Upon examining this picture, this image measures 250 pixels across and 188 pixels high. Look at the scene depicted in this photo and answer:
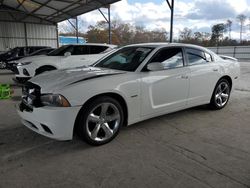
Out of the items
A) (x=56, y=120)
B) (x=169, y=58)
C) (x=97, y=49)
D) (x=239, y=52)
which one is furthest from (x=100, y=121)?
(x=239, y=52)

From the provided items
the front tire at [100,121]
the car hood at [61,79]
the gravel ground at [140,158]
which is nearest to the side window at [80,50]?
the gravel ground at [140,158]

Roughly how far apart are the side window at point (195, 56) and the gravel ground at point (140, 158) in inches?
49.0

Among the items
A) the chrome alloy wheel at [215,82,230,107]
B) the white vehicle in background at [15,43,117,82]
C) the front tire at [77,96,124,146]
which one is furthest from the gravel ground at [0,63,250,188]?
the white vehicle in background at [15,43,117,82]

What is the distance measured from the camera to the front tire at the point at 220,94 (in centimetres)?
→ 516

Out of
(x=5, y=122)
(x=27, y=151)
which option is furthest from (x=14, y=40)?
(x=27, y=151)

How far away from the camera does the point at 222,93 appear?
5.37m

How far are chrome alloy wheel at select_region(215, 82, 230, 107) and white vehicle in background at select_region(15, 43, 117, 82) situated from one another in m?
3.86

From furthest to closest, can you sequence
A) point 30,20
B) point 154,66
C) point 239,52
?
point 239,52
point 30,20
point 154,66

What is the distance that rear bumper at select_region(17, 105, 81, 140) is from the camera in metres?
3.02

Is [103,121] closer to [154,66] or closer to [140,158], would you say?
[140,158]

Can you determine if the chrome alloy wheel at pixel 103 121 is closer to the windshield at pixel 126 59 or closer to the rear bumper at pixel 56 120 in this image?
the rear bumper at pixel 56 120

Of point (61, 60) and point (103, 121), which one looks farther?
point (61, 60)

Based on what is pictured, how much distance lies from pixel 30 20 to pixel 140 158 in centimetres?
2465

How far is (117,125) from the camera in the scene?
11.8 ft
